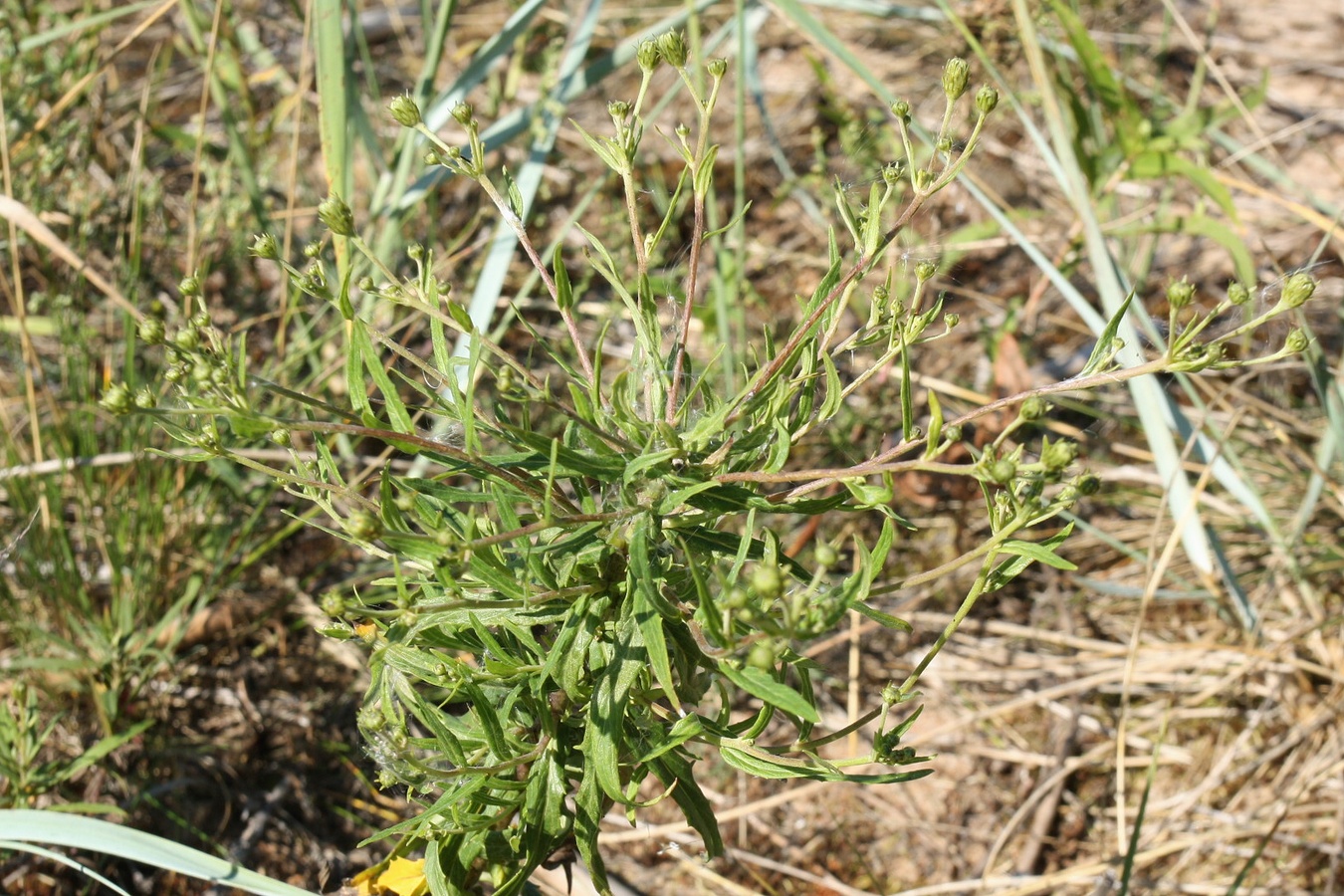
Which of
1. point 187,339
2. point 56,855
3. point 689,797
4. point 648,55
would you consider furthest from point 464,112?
point 56,855

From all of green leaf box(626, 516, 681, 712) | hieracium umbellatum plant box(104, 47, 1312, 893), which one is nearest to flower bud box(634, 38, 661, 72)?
hieracium umbellatum plant box(104, 47, 1312, 893)

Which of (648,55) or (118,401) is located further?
(648,55)

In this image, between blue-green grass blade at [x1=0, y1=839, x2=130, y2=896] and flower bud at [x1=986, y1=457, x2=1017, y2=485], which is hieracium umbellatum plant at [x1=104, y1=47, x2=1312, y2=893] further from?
blue-green grass blade at [x1=0, y1=839, x2=130, y2=896]

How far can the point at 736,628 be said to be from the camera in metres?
1.02

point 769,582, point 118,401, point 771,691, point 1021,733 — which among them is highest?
point 118,401

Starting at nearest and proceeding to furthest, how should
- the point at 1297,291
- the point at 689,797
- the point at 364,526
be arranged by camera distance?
the point at 364,526, the point at 1297,291, the point at 689,797

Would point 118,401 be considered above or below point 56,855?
above

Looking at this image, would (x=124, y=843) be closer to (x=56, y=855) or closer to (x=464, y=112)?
(x=56, y=855)

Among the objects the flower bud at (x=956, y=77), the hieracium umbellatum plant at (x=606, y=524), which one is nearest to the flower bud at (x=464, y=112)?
the hieracium umbellatum plant at (x=606, y=524)

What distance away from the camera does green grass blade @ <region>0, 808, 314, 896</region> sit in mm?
1164

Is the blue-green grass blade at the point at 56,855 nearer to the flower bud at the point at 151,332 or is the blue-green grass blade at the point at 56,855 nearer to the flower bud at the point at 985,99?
the flower bud at the point at 151,332

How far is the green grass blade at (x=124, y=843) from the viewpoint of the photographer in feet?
3.82

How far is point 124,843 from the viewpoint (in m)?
1.17

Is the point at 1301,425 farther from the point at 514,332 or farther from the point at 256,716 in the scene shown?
the point at 256,716
